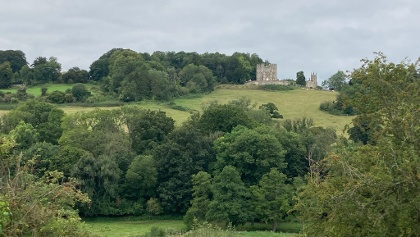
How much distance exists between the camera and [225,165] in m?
47.9

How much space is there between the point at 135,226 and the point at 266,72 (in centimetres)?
8646

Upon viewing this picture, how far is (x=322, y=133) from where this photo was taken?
5512 centimetres

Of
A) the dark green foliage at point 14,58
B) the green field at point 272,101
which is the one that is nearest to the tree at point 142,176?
the green field at point 272,101

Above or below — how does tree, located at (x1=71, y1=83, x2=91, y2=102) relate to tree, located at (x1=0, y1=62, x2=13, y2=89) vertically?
below

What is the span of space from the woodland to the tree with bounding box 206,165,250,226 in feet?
0.30

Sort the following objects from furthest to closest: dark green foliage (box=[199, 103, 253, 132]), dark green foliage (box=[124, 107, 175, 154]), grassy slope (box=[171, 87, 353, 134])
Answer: grassy slope (box=[171, 87, 353, 134]) → dark green foliage (box=[199, 103, 253, 132]) → dark green foliage (box=[124, 107, 175, 154])

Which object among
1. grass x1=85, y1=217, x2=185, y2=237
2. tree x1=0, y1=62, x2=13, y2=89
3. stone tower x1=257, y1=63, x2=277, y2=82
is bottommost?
grass x1=85, y1=217, x2=185, y2=237

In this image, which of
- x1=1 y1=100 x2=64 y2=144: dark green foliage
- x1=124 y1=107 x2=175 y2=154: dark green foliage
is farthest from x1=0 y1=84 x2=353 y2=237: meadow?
x1=1 y1=100 x2=64 y2=144: dark green foliage

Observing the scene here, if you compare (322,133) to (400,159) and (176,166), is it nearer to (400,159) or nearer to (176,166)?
(176,166)

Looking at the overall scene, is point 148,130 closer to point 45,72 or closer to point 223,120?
point 223,120

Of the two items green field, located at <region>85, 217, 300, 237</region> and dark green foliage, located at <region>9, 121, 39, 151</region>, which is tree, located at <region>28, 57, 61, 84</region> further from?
green field, located at <region>85, 217, 300, 237</region>

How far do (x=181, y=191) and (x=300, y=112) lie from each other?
141 ft

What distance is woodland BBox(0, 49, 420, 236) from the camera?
1239 centimetres

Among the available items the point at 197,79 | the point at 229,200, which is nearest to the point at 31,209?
the point at 229,200
